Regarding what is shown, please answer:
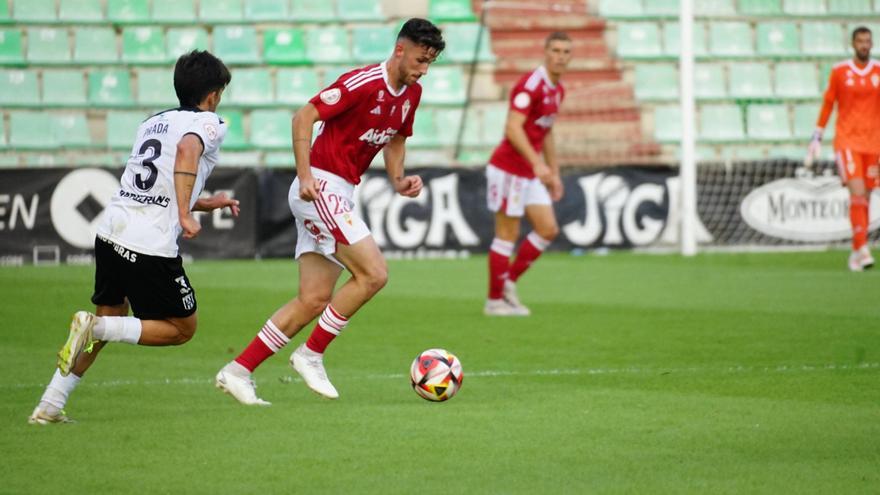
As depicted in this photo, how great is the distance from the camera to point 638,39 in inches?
Answer: 898

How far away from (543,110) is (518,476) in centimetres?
695

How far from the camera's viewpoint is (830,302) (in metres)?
12.3

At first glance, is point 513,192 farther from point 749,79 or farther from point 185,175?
point 749,79

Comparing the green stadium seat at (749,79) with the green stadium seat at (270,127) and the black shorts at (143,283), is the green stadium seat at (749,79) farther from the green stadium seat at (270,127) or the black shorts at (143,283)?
the black shorts at (143,283)

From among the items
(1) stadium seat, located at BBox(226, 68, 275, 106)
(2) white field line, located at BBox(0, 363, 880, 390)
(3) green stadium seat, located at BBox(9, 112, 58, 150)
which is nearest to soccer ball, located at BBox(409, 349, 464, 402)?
(2) white field line, located at BBox(0, 363, 880, 390)

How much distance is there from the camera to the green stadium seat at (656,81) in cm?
2228

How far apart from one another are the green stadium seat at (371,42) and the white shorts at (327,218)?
13662mm

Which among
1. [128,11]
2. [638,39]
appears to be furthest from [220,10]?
[638,39]

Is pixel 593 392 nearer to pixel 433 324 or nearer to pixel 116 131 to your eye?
pixel 433 324

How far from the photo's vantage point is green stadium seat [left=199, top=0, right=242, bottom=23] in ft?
70.9

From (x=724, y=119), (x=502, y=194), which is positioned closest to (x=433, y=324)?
(x=502, y=194)

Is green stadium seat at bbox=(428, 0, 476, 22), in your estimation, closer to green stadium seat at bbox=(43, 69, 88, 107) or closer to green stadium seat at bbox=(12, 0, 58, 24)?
green stadium seat at bbox=(43, 69, 88, 107)

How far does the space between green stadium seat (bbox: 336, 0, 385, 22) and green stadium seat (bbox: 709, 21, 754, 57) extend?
526 cm

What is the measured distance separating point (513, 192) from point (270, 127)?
9033mm
